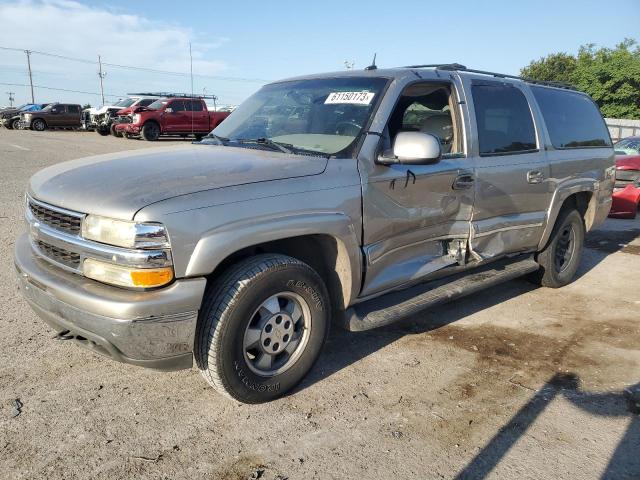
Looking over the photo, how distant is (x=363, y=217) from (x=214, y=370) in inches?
49.8

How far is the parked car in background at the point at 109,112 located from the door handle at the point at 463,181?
23307 millimetres

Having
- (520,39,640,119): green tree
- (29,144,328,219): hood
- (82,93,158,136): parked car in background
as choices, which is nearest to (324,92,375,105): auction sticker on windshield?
(29,144,328,219): hood

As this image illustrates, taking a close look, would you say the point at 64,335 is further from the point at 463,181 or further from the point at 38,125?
the point at 38,125

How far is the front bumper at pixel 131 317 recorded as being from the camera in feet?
8.35

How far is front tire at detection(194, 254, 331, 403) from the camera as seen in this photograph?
9.14 feet

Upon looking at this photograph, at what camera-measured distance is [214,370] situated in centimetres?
283

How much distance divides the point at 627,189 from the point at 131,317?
9.38 m

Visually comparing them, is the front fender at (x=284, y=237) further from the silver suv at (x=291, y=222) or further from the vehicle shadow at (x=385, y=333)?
the vehicle shadow at (x=385, y=333)

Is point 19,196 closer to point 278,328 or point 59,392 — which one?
point 59,392

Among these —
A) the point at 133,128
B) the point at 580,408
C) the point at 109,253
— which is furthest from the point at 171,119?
the point at 580,408

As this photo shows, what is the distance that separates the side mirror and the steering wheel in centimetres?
26

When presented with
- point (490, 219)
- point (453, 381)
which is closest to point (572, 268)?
point (490, 219)

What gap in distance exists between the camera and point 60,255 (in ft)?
9.60

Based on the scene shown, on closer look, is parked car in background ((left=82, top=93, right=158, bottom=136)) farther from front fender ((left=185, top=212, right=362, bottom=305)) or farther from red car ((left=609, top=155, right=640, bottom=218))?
front fender ((left=185, top=212, right=362, bottom=305))
